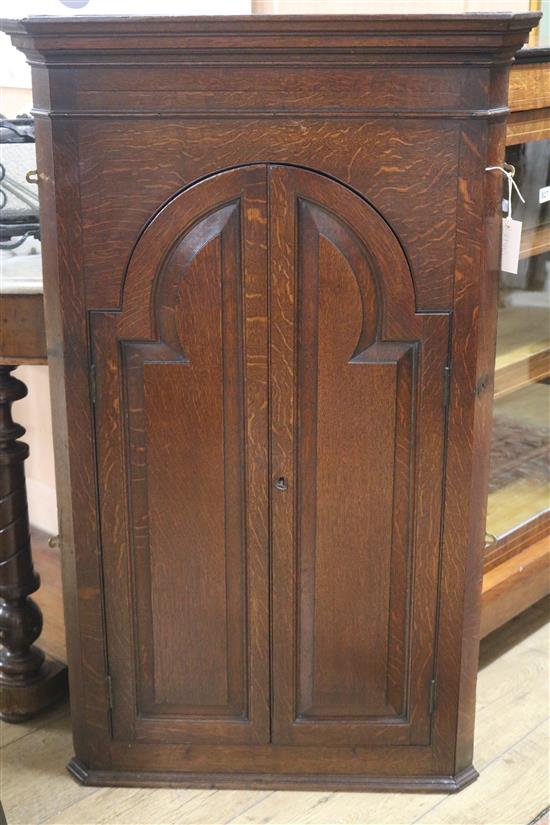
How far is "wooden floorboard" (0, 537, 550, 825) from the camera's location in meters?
2.05

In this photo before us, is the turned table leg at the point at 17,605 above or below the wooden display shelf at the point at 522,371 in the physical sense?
below

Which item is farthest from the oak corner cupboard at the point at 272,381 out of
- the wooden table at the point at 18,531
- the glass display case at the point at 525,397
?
the glass display case at the point at 525,397

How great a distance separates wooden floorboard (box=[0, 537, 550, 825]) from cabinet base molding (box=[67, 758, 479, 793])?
0.04 feet

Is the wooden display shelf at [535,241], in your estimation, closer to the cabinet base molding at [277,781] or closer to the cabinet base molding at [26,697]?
the cabinet base molding at [277,781]

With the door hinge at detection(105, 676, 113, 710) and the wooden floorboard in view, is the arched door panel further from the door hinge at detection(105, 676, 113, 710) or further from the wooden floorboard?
the wooden floorboard

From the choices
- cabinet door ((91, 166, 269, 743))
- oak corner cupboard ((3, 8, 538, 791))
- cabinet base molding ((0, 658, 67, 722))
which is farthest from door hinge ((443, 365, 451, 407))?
cabinet base molding ((0, 658, 67, 722))

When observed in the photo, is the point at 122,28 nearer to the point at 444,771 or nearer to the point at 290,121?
the point at 290,121

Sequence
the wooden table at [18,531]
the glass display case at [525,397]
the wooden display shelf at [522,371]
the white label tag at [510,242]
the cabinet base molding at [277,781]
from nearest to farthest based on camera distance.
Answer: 1. the white label tag at [510,242]
2. the wooden table at [18,531]
3. the cabinet base molding at [277,781]
4. the glass display case at [525,397]
5. the wooden display shelf at [522,371]

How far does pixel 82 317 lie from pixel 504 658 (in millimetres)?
1371

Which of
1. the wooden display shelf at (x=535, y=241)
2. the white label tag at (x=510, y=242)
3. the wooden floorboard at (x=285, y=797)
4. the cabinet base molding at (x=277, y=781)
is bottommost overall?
the wooden floorboard at (x=285, y=797)

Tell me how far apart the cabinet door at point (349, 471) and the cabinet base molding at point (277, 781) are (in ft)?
0.31

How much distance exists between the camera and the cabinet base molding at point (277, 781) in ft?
6.91

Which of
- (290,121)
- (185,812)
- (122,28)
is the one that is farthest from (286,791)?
(122,28)

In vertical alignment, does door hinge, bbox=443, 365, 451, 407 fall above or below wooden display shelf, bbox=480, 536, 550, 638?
above
